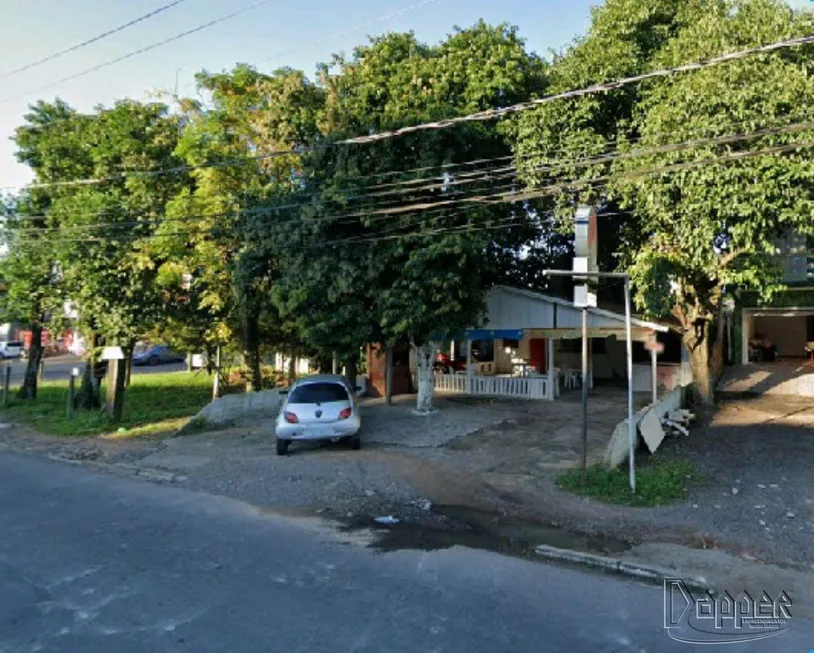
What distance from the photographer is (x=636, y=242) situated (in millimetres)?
17094

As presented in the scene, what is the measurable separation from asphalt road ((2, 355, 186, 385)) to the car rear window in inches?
952

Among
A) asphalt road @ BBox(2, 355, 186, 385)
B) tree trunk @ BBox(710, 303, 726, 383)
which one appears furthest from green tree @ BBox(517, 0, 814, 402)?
asphalt road @ BBox(2, 355, 186, 385)

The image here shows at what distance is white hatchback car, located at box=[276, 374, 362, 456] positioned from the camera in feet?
39.5

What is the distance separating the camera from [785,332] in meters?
27.1

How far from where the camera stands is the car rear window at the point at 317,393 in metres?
12.2

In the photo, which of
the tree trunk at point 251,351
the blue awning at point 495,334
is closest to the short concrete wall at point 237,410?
the tree trunk at point 251,351

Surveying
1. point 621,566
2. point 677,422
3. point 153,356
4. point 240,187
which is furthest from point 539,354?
point 153,356

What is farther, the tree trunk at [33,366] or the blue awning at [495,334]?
the tree trunk at [33,366]

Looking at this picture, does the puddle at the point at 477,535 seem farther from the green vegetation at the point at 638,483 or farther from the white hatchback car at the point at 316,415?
the white hatchback car at the point at 316,415

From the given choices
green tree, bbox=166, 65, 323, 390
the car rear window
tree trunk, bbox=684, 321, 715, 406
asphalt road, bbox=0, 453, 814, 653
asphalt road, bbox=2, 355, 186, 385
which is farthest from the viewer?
asphalt road, bbox=2, 355, 186, 385

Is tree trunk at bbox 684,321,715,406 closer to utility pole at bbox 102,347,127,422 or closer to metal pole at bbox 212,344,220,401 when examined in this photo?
metal pole at bbox 212,344,220,401

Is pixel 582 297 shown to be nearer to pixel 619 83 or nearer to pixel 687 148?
pixel 619 83

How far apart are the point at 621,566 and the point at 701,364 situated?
1164 cm

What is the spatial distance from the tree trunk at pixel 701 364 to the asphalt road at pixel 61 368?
98.7ft
